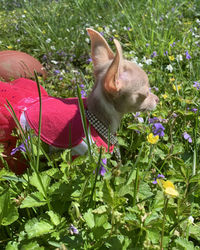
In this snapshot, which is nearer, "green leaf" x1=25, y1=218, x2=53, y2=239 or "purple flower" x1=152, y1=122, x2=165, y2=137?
"green leaf" x1=25, y1=218, x2=53, y2=239

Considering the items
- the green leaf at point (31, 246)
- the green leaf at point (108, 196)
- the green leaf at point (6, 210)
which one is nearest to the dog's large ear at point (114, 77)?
the green leaf at point (108, 196)

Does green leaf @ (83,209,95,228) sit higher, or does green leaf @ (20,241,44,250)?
green leaf @ (83,209,95,228)

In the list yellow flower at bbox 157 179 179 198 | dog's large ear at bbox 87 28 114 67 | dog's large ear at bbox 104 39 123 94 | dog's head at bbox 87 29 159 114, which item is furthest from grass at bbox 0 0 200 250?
dog's large ear at bbox 87 28 114 67

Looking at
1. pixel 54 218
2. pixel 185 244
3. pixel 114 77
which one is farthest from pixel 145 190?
pixel 114 77

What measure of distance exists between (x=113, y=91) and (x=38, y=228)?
1.08 metres

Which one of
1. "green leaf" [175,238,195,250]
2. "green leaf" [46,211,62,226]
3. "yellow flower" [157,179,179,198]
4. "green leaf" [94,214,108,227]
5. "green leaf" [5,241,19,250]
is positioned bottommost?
"green leaf" [5,241,19,250]

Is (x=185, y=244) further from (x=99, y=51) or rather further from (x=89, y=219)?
(x=99, y=51)

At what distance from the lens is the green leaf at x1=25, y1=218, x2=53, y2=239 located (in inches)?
44.8

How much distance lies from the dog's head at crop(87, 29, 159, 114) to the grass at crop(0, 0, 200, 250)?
19 centimetres

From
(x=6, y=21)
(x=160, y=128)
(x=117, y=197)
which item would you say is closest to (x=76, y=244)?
(x=117, y=197)

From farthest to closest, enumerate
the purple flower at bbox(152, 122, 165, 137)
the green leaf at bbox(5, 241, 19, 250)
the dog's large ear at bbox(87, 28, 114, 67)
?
the dog's large ear at bbox(87, 28, 114, 67), the purple flower at bbox(152, 122, 165, 137), the green leaf at bbox(5, 241, 19, 250)

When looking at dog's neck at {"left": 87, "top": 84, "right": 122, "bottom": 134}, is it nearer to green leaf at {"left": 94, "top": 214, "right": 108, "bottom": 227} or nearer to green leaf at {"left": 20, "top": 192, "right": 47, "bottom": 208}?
green leaf at {"left": 20, "top": 192, "right": 47, "bottom": 208}

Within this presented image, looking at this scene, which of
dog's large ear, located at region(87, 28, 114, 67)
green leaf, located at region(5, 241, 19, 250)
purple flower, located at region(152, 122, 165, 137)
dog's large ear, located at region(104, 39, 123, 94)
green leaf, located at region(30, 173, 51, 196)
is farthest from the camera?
dog's large ear, located at region(87, 28, 114, 67)

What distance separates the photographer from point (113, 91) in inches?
74.9
